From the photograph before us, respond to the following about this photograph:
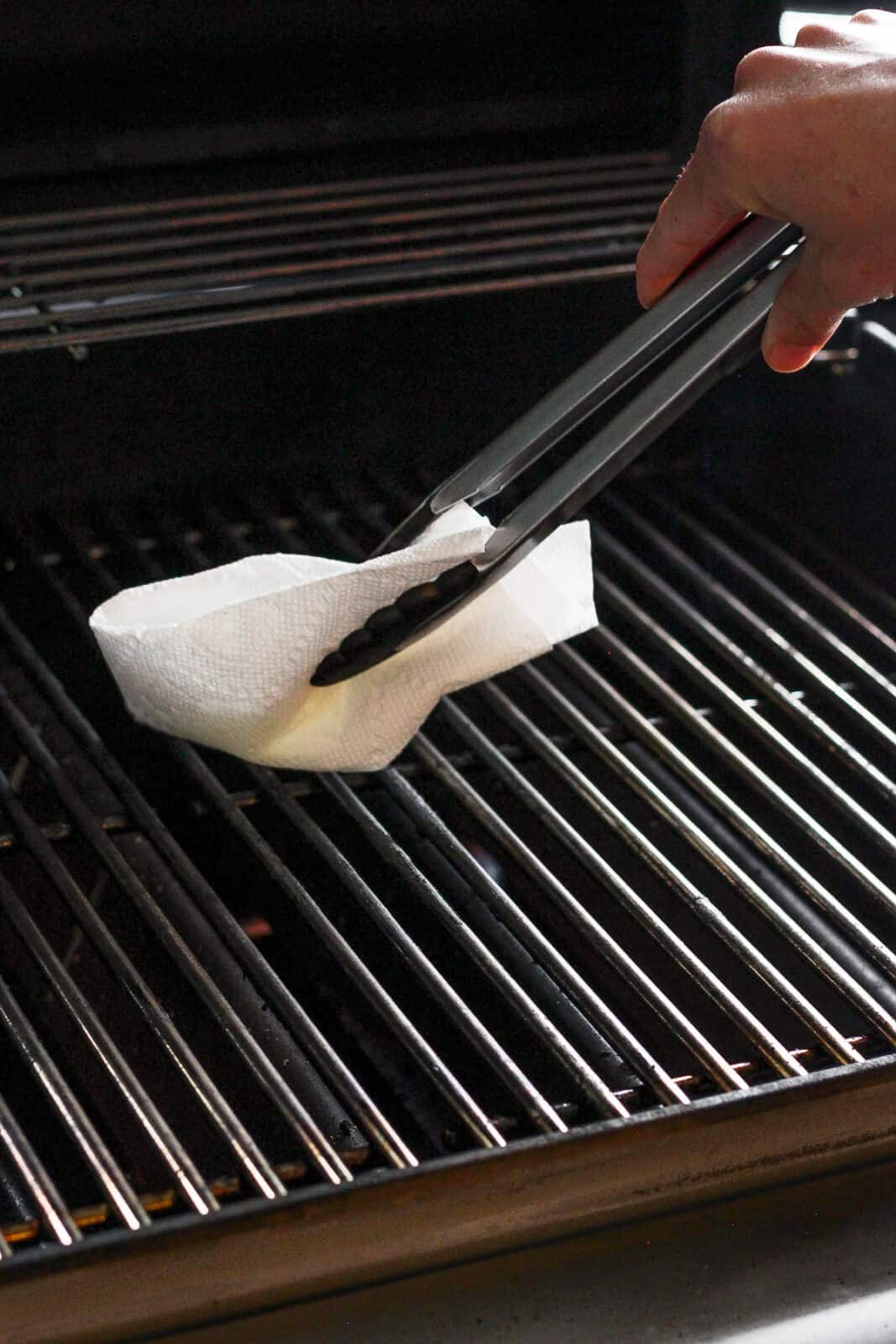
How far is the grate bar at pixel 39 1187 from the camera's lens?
0.63 m

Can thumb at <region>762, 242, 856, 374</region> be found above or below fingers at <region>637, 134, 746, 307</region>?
below

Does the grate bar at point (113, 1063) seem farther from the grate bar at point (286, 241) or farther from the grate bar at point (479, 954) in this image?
the grate bar at point (286, 241)

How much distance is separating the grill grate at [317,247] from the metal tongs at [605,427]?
285mm

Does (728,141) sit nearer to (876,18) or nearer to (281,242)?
(876,18)

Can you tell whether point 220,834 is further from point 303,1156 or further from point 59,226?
point 59,226

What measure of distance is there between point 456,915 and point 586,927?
62 millimetres

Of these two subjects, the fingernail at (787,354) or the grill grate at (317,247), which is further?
the grill grate at (317,247)

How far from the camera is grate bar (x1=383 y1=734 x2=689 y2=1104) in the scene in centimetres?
73

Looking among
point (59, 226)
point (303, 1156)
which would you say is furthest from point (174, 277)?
point (303, 1156)

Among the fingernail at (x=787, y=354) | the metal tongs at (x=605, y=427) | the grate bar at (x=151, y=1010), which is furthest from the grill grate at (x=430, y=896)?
the fingernail at (x=787, y=354)

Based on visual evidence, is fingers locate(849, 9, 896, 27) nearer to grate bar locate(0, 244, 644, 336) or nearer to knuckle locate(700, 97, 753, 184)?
knuckle locate(700, 97, 753, 184)

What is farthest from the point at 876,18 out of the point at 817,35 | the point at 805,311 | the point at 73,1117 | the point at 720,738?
the point at 73,1117

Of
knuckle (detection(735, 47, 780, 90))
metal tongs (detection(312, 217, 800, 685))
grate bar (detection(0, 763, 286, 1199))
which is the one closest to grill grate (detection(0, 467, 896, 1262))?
grate bar (detection(0, 763, 286, 1199))

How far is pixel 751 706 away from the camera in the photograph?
3.36 feet
